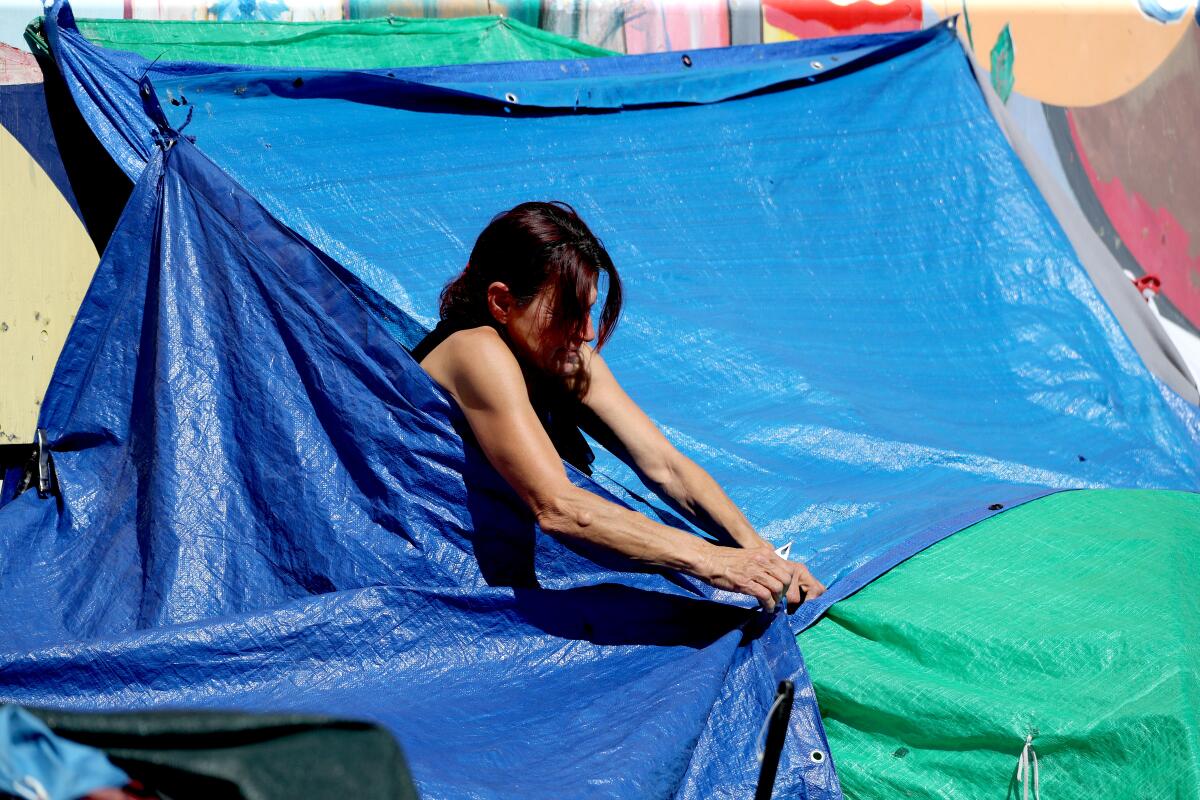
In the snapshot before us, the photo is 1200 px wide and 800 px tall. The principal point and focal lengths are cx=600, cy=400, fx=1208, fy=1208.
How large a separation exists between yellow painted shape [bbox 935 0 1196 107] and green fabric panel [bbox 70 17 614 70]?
7.46ft

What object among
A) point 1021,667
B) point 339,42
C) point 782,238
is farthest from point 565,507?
point 339,42

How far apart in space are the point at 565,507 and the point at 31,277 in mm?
1762

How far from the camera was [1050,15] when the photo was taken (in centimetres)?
539

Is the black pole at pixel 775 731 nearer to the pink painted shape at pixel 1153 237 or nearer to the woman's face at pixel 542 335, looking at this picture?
the woman's face at pixel 542 335

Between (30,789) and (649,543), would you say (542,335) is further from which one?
(30,789)

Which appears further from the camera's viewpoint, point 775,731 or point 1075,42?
point 1075,42

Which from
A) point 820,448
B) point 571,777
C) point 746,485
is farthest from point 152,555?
point 820,448

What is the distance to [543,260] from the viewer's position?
2.06 meters

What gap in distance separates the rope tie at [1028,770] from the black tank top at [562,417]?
87cm

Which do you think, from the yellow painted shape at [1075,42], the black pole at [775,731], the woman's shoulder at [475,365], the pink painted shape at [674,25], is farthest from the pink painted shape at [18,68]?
the yellow painted shape at [1075,42]

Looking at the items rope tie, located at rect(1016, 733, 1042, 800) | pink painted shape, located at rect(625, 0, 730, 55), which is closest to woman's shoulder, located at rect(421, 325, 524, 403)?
rope tie, located at rect(1016, 733, 1042, 800)

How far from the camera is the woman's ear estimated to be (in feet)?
6.89

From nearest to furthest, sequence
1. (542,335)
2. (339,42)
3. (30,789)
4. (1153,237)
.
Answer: (30,789), (542,335), (339,42), (1153,237)

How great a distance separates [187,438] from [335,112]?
112 centimetres
